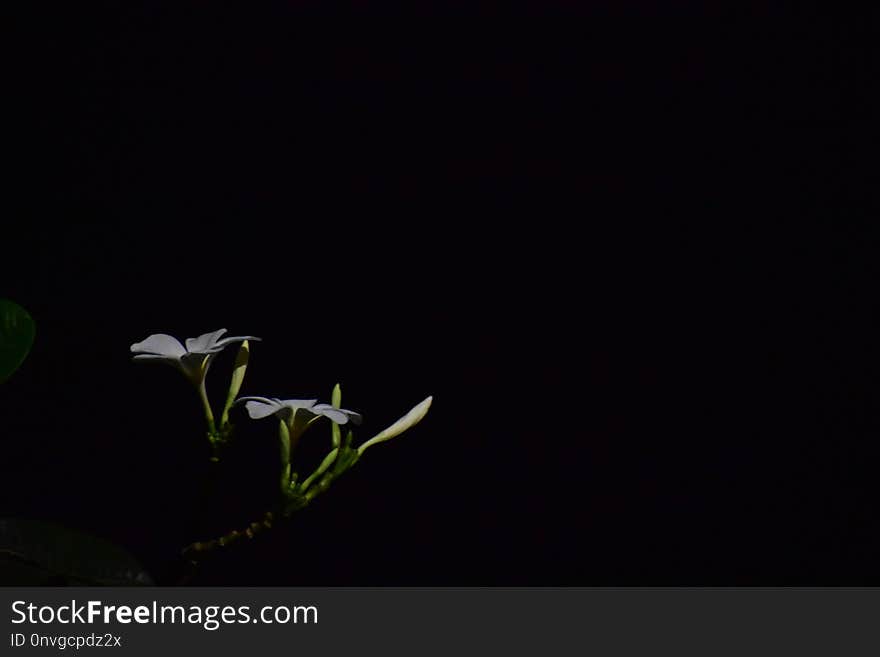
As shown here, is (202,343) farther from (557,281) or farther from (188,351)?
(557,281)

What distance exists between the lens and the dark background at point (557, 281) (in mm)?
1279

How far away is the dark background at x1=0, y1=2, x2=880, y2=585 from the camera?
4.20ft

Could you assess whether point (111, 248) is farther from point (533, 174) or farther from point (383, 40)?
point (533, 174)

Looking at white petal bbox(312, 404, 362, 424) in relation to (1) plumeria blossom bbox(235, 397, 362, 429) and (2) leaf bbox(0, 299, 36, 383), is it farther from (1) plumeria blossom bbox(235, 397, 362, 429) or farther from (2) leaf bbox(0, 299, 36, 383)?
(2) leaf bbox(0, 299, 36, 383)

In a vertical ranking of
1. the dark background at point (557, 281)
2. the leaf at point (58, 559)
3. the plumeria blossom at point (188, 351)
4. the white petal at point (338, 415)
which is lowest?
the leaf at point (58, 559)

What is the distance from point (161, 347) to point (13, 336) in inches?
5.0

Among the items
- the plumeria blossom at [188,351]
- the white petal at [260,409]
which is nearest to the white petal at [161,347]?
the plumeria blossom at [188,351]

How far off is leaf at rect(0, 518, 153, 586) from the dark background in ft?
1.56

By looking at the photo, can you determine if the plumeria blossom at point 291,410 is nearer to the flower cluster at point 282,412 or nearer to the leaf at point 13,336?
the flower cluster at point 282,412

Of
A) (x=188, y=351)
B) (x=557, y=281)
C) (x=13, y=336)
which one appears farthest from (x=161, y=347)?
(x=557, y=281)

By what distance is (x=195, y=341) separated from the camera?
30.8 inches

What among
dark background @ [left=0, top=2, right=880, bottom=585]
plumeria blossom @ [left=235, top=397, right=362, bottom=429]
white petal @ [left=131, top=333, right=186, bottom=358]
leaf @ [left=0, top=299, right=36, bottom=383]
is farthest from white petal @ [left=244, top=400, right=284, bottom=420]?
dark background @ [left=0, top=2, right=880, bottom=585]

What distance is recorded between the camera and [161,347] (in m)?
0.77
